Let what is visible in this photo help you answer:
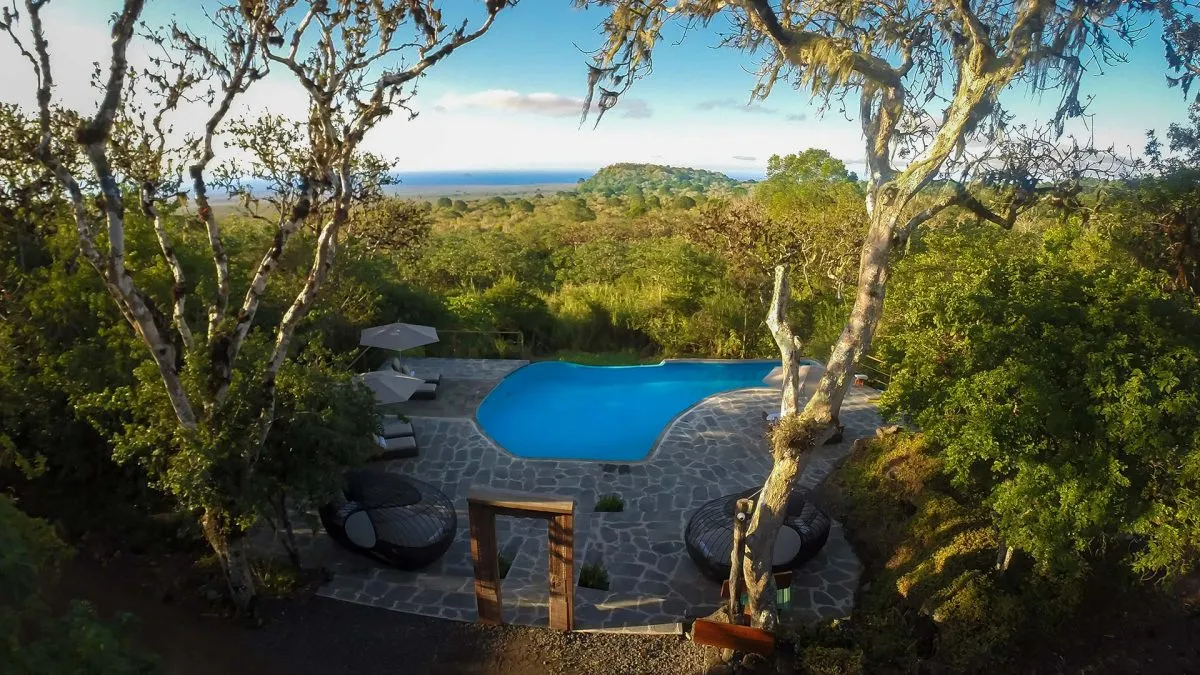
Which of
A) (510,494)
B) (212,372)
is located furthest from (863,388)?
(212,372)

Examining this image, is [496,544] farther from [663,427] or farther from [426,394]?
[426,394]

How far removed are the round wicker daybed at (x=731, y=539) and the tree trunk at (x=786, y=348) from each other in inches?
68.9

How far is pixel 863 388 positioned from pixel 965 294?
8.98 meters

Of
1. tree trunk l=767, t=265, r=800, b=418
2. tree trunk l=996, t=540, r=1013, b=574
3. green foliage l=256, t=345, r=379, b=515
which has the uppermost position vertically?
tree trunk l=767, t=265, r=800, b=418

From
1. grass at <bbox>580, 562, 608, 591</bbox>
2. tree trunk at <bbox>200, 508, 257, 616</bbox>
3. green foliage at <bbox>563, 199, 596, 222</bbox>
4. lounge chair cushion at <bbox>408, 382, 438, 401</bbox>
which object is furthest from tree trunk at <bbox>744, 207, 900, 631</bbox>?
green foliage at <bbox>563, 199, 596, 222</bbox>

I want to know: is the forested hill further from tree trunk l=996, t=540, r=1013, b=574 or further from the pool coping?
tree trunk l=996, t=540, r=1013, b=574

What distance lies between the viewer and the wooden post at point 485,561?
698cm

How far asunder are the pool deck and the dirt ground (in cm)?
29

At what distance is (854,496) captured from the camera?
1020 cm

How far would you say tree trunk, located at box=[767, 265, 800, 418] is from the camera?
7.03m

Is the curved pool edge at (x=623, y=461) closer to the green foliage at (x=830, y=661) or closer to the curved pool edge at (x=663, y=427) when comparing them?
the curved pool edge at (x=663, y=427)

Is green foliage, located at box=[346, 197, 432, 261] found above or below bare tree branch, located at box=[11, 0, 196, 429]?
below

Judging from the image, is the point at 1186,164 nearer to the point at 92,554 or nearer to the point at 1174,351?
the point at 1174,351

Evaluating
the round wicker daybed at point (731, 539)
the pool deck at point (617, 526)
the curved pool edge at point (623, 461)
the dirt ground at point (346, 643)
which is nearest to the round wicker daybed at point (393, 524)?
the pool deck at point (617, 526)
